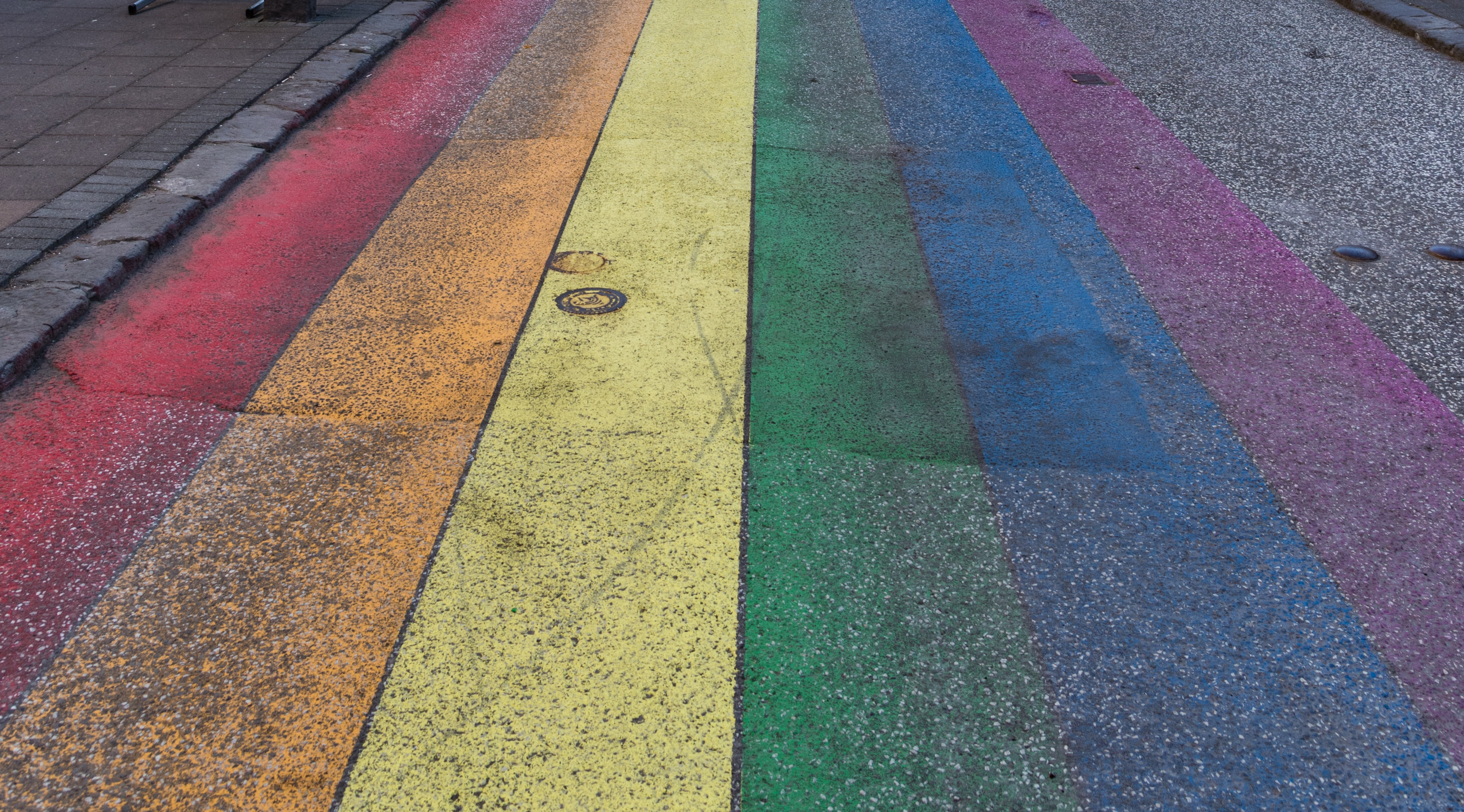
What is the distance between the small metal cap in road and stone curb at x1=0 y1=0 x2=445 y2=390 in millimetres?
6122

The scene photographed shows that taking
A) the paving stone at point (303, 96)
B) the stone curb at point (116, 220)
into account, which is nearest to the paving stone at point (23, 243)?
the stone curb at point (116, 220)

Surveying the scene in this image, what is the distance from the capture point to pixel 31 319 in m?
3.59

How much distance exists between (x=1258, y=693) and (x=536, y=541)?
2059 mm

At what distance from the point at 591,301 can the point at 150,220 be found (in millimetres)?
2180

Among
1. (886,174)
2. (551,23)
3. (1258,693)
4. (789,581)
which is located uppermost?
(551,23)

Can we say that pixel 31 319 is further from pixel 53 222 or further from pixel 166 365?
pixel 53 222

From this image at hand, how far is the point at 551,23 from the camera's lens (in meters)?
7.63

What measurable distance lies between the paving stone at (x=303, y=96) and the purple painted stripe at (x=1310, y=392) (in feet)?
14.9

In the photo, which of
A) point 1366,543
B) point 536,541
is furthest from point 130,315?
point 1366,543

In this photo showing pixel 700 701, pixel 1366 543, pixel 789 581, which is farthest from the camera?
pixel 1366 543

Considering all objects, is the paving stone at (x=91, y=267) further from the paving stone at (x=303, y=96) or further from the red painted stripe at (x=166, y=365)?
the paving stone at (x=303, y=96)

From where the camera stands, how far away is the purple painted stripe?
2.68 m

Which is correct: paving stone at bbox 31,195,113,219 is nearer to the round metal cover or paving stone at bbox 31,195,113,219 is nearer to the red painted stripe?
the red painted stripe

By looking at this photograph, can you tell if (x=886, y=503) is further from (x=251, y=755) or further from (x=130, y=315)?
(x=130, y=315)
